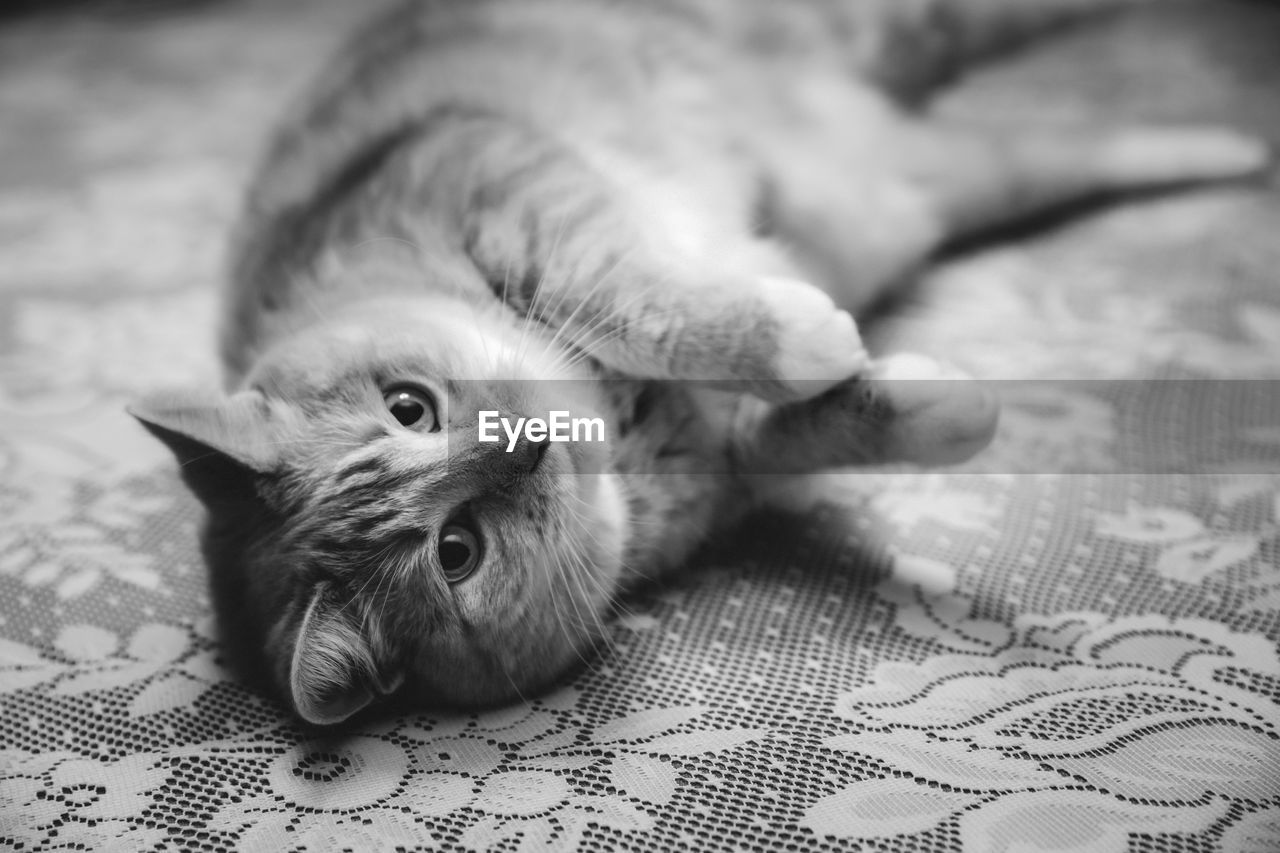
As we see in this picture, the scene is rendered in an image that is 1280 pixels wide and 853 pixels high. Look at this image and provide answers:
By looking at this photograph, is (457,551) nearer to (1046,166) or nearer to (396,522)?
(396,522)

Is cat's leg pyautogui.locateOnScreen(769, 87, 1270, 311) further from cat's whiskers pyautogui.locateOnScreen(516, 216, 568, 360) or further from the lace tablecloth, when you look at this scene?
cat's whiskers pyautogui.locateOnScreen(516, 216, 568, 360)

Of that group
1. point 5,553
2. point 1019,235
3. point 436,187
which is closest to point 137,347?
point 5,553

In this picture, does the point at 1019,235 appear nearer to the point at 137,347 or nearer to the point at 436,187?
the point at 436,187

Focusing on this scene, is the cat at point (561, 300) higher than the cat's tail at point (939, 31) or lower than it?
lower

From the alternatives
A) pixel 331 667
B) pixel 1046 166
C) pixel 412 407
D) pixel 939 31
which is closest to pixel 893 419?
pixel 412 407

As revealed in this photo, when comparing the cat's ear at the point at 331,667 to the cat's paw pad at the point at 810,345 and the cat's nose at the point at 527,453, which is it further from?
the cat's paw pad at the point at 810,345

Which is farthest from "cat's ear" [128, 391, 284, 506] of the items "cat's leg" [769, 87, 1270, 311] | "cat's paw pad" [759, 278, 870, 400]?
"cat's leg" [769, 87, 1270, 311]

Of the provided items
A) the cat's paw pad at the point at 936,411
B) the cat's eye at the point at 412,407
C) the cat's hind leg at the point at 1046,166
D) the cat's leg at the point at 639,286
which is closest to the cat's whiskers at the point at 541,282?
the cat's leg at the point at 639,286
